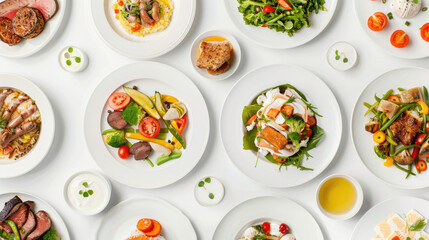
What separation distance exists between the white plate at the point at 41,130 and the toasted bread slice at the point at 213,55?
1.50 metres

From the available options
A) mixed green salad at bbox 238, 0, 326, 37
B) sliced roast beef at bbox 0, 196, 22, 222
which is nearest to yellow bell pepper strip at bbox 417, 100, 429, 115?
mixed green salad at bbox 238, 0, 326, 37

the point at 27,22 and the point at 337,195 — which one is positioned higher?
the point at 27,22

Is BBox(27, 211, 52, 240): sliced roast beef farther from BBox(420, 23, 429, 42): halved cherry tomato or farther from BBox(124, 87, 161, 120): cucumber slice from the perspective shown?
BBox(420, 23, 429, 42): halved cherry tomato

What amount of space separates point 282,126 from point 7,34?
8.83ft

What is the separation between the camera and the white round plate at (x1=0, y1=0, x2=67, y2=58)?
415 cm

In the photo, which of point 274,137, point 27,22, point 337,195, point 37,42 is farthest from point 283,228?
point 27,22

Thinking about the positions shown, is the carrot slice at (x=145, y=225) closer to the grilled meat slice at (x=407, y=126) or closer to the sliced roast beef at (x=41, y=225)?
the sliced roast beef at (x=41, y=225)

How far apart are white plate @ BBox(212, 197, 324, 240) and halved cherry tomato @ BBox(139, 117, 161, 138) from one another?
1.00m

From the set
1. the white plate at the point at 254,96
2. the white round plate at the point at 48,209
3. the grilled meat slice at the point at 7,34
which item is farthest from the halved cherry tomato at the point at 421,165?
Answer: the grilled meat slice at the point at 7,34

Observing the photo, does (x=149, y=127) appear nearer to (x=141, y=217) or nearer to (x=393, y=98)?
(x=141, y=217)

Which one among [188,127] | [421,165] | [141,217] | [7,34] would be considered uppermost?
[7,34]

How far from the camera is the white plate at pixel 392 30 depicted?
3.88m

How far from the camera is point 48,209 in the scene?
13.8 feet

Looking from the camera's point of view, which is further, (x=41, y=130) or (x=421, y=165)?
(x=41, y=130)
